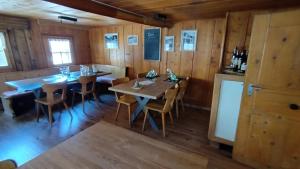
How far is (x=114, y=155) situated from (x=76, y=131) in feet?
5.41

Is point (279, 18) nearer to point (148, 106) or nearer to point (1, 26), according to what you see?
point (148, 106)

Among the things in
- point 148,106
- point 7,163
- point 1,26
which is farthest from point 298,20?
point 1,26

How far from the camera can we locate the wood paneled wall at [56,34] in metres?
3.92

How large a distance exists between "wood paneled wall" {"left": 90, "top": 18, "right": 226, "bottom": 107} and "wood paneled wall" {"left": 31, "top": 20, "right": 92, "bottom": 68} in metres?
1.06

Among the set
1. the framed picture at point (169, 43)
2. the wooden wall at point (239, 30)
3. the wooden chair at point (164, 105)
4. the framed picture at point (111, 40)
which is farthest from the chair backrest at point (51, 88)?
the wooden wall at point (239, 30)

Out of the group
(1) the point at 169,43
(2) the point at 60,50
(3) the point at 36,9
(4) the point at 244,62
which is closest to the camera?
(4) the point at 244,62

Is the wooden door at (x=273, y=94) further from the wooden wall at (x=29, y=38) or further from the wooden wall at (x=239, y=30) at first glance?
the wooden wall at (x=29, y=38)

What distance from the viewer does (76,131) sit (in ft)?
8.23

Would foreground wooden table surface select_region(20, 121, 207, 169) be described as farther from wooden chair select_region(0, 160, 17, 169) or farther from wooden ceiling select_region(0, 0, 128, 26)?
wooden ceiling select_region(0, 0, 128, 26)

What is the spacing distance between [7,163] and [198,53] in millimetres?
3446

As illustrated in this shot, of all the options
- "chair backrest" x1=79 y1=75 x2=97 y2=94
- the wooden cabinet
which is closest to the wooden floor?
the wooden cabinet

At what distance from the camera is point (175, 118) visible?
9.93 ft

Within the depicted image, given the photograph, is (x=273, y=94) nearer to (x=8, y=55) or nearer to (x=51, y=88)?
(x=51, y=88)

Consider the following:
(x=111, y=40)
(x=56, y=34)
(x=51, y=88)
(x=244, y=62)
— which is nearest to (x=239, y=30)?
(x=244, y=62)
